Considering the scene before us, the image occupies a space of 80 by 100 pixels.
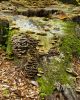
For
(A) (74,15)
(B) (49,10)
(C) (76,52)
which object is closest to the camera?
(C) (76,52)

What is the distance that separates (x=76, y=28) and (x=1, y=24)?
240 centimetres

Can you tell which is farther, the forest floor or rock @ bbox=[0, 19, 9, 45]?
rock @ bbox=[0, 19, 9, 45]

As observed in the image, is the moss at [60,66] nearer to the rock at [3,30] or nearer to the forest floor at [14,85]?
the forest floor at [14,85]

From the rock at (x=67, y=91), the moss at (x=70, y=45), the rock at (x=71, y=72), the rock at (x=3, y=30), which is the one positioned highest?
the rock at (x=3, y=30)

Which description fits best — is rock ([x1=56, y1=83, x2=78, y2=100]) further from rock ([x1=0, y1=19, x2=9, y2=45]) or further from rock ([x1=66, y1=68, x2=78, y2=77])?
rock ([x1=0, y1=19, x2=9, y2=45])

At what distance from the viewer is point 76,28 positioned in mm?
8961

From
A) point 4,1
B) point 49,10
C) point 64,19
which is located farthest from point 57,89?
point 4,1

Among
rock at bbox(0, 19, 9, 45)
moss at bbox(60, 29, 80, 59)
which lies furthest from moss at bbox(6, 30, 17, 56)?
moss at bbox(60, 29, 80, 59)

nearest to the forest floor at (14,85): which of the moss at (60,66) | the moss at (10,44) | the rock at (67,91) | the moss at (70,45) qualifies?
the moss at (60,66)

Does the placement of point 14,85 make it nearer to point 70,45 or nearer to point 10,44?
point 10,44

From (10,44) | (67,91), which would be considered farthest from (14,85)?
(10,44)

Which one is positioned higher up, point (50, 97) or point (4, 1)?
point (4, 1)

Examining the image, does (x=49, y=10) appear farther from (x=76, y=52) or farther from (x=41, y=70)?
(x=41, y=70)

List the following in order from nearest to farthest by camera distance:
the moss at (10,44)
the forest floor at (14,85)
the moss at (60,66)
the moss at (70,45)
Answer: the forest floor at (14,85), the moss at (60,66), the moss at (10,44), the moss at (70,45)
